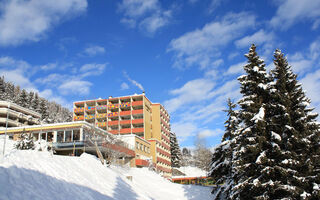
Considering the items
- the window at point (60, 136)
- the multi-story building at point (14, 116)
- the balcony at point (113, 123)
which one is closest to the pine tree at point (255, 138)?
the window at point (60, 136)

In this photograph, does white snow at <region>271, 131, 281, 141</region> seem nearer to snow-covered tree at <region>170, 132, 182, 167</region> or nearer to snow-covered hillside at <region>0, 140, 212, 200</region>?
snow-covered hillside at <region>0, 140, 212, 200</region>

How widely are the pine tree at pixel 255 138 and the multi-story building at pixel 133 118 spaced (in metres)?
47.3

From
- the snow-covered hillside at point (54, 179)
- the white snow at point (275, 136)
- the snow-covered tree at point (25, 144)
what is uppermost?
the snow-covered tree at point (25, 144)

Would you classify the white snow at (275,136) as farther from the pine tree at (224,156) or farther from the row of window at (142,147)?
the row of window at (142,147)

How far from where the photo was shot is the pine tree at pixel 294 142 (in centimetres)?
1659

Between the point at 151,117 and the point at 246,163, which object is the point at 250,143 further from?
the point at 151,117

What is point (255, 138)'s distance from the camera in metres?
18.3

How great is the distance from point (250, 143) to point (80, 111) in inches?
2618

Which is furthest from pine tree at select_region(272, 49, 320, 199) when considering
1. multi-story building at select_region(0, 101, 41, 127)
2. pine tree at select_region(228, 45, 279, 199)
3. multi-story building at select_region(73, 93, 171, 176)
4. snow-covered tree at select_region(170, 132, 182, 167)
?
snow-covered tree at select_region(170, 132, 182, 167)

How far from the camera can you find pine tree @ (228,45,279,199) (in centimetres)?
1727

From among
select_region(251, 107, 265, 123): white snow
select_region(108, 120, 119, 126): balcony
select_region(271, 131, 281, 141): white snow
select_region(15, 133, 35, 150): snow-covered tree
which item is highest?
select_region(108, 120, 119, 126): balcony

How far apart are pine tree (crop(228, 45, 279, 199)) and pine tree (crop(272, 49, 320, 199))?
66cm

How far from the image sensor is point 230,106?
30.5 m

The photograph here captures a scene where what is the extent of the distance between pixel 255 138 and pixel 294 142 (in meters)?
2.45
